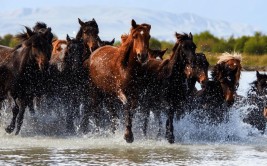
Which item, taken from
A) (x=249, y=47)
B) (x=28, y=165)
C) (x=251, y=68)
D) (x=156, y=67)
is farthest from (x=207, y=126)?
(x=249, y=47)

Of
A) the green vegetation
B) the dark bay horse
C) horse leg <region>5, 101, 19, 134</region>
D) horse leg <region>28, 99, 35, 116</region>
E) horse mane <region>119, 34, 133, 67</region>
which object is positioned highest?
the green vegetation

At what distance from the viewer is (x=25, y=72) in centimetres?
1538

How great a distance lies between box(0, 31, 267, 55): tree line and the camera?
50500mm

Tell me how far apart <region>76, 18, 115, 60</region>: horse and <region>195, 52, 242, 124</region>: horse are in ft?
7.37

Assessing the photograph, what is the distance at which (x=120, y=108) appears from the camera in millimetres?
15758

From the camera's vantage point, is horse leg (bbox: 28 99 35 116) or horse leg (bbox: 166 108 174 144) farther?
horse leg (bbox: 28 99 35 116)

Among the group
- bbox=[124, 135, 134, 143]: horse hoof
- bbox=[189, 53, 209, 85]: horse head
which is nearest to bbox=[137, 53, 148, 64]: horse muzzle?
bbox=[189, 53, 209, 85]: horse head

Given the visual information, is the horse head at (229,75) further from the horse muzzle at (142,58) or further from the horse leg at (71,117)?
the horse leg at (71,117)

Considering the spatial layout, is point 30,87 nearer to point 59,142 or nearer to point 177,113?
point 59,142

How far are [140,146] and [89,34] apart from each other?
350 centimetres

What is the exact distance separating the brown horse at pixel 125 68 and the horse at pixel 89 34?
0.89 m

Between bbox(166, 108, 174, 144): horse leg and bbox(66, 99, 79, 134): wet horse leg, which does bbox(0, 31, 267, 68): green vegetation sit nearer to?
bbox(66, 99, 79, 134): wet horse leg

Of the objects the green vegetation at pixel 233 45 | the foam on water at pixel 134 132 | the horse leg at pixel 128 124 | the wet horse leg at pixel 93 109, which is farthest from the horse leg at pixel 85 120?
the green vegetation at pixel 233 45

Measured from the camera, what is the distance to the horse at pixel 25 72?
15.1 meters
